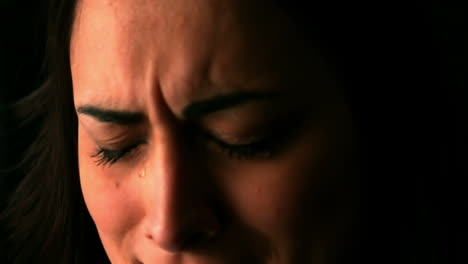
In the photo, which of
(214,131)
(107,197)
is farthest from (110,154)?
(214,131)

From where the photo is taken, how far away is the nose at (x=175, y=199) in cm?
67

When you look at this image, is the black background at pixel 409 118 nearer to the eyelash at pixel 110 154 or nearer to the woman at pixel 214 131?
the woman at pixel 214 131

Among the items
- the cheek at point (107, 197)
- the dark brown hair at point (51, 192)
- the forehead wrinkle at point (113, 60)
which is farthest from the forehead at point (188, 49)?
the dark brown hair at point (51, 192)

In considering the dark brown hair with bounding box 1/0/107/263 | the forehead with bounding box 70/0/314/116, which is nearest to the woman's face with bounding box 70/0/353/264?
the forehead with bounding box 70/0/314/116

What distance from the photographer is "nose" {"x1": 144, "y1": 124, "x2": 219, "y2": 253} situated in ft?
2.19

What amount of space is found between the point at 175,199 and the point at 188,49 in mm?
197

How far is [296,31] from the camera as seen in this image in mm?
A: 684

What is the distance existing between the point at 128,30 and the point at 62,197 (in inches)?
20.6

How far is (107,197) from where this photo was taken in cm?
75

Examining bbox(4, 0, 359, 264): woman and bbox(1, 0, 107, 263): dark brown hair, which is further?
bbox(1, 0, 107, 263): dark brown hair

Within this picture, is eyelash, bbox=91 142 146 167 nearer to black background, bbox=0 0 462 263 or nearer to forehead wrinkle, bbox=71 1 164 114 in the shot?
forehead wrinkle, bbox=71 1 164 114

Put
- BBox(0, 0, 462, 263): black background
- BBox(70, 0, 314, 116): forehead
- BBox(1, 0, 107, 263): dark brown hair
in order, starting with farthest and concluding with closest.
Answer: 1. BBox(1, 0, 107, 263): dark brown hair
2. BBox(0, 0, 462, 263): black background
3. BBox(70, 0, 314, 116): forehead

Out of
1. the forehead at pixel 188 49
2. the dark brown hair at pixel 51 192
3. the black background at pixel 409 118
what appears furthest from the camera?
the dark brown hair at pixel 51 192

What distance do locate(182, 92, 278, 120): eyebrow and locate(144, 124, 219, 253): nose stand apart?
A: 46 millimetres
